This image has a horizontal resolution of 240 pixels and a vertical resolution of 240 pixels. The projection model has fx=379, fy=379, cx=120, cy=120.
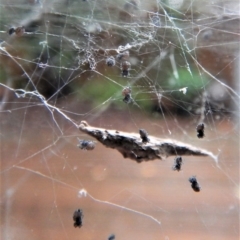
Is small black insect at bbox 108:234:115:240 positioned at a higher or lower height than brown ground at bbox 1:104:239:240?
lower

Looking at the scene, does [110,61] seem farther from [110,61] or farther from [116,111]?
[116,111]

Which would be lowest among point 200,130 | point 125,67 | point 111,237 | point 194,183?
point 111,237

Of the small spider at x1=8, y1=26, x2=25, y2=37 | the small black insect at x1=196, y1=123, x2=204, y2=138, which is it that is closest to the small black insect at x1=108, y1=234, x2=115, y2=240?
the small black insect at x1=196, y1=123, x2=204, y2=138

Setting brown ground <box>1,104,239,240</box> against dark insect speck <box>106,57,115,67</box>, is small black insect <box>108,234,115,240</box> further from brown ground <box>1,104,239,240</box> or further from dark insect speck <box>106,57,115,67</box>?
dark insect speck <box>106,57,115,67</box>

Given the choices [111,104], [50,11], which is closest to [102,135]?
[111,104]

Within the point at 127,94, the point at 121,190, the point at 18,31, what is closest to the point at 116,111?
the point at 127,94

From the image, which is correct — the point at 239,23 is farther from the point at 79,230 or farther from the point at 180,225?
the point at 79,230
